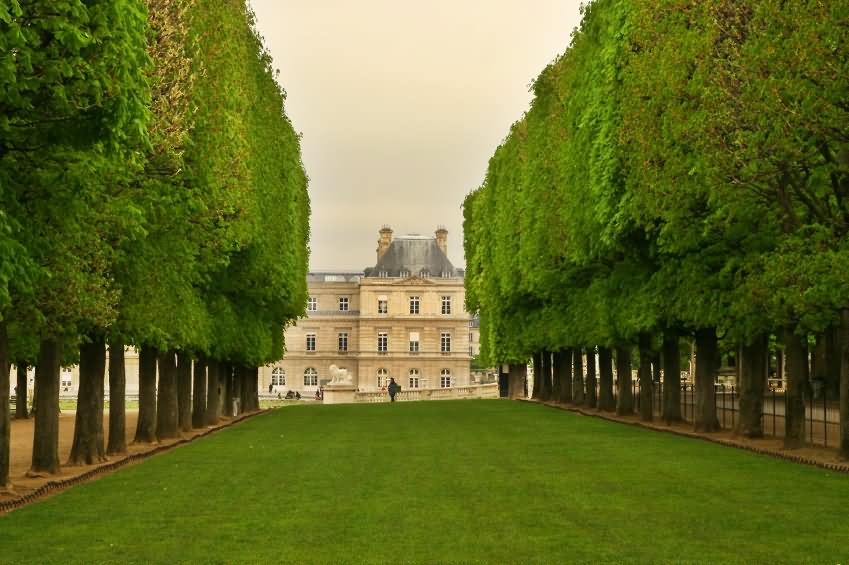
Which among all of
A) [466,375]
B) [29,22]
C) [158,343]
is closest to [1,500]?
[29,22]

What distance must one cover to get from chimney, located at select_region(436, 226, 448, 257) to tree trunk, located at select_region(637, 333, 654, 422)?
309 feet

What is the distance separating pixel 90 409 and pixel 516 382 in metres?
49.3

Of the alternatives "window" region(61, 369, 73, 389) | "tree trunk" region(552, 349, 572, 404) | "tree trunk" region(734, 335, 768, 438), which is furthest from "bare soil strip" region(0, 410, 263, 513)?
"window" region(61, 369, 73, 389)

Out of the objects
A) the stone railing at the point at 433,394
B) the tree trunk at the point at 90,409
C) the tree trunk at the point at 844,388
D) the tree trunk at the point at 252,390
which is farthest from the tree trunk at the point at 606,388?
the stone railing at the point at 433,394

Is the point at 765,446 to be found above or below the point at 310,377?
below

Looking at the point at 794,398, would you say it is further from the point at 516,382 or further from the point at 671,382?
the point at 516,382

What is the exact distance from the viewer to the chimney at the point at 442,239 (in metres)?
134

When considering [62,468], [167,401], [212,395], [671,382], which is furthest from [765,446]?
[212,395]

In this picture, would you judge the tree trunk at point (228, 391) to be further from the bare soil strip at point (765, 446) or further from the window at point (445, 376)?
the window at point (445, 376)

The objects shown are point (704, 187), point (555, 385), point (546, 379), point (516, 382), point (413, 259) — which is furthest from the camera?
point (413, 259)

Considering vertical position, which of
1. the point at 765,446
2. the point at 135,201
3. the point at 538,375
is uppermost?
the point at 135,201

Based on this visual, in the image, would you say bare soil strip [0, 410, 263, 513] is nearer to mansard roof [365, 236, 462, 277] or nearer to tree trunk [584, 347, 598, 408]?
tree trunk [584, 347, 598, 408]

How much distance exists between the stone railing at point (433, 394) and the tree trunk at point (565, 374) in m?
25.6

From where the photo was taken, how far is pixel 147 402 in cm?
3259
